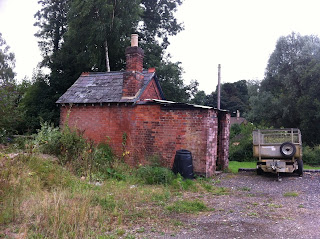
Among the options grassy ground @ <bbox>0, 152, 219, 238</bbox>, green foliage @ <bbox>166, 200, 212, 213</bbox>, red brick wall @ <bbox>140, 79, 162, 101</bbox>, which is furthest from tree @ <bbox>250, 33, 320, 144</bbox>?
green foliage @ <bbox>166, 200, 212, 213</bbox>

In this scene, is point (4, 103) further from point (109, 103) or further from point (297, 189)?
point (297, 189)

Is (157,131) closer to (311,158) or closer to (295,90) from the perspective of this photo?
(311,158)

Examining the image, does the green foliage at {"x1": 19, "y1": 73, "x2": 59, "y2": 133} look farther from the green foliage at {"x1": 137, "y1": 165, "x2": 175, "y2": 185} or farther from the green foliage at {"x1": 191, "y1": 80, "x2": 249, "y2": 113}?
the green foliage at {"x1": 191, "y1": 80, "x2": 249, "y2": 113}

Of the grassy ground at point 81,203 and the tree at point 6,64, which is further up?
the tree at point 6,64

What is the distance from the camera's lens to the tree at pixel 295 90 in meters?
26.1

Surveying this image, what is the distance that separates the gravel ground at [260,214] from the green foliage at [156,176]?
1.69m

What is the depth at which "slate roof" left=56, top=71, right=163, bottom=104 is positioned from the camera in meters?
13.3

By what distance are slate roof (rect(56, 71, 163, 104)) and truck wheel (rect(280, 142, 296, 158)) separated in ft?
20.4

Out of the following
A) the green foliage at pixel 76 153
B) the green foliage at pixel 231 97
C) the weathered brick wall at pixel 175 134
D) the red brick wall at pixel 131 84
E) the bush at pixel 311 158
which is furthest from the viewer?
the green foliage at pixel 231 97

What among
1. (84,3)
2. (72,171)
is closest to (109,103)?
(72,171)

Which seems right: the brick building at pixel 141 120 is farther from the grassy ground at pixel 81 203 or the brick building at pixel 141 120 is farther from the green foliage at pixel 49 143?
the grassy ground at pixel 81 203

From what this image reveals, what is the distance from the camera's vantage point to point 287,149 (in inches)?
453

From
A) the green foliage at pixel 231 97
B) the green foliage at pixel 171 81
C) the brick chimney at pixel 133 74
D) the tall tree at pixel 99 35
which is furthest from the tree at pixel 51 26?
the green foliage at pixel 231 97

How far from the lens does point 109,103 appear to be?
42.7ft
